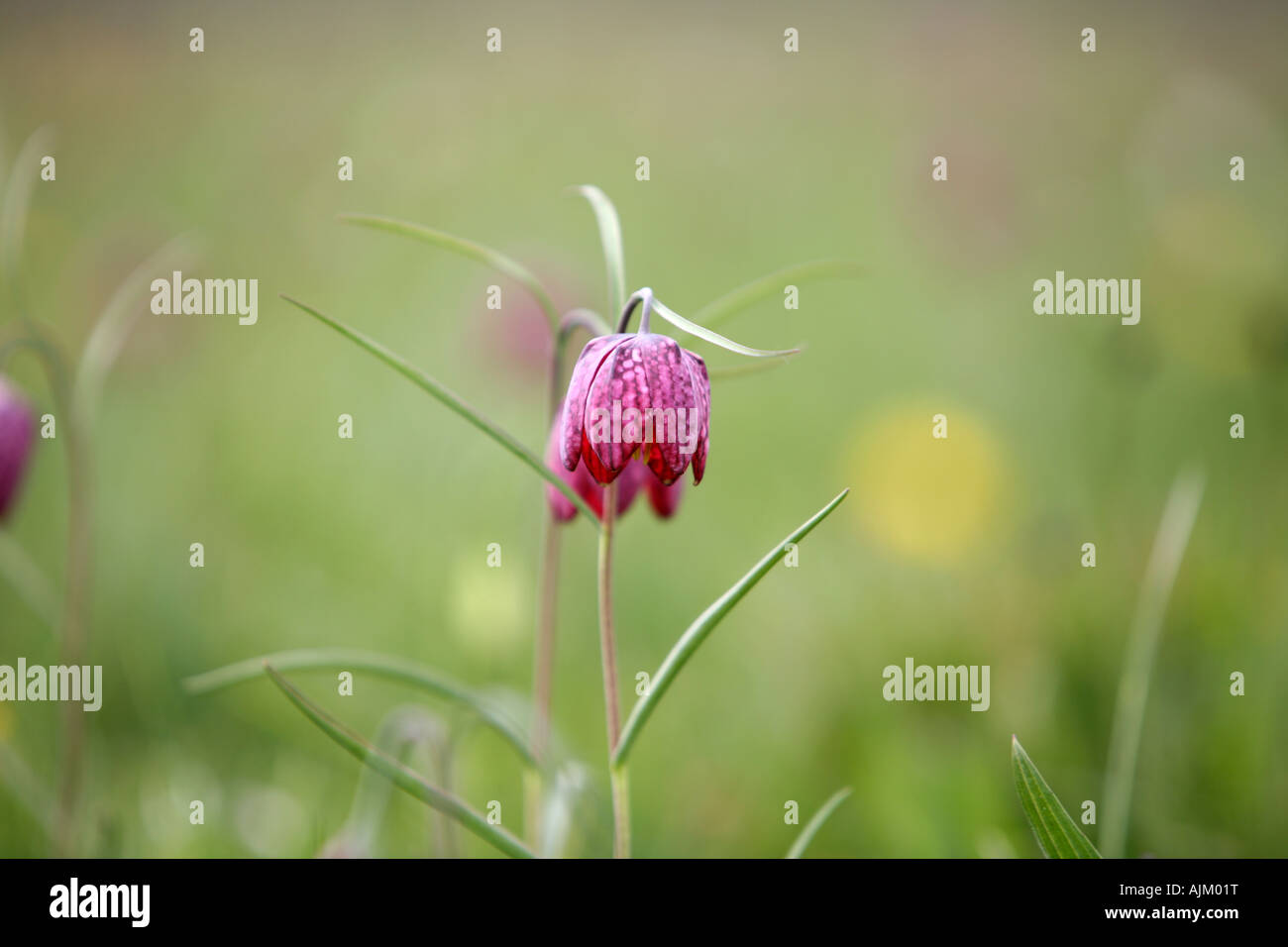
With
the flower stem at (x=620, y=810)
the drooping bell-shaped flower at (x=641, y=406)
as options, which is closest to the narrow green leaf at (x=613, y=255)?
the drooping bell-shaped flower at (x=641, y=406)

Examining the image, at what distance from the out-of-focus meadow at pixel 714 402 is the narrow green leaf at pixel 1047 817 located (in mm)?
473

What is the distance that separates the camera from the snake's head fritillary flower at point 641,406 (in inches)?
31.9

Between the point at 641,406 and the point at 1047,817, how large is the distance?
1.49 ft

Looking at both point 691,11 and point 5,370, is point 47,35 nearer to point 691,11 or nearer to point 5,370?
point 5,370

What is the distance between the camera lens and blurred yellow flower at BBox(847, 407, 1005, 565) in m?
2.21

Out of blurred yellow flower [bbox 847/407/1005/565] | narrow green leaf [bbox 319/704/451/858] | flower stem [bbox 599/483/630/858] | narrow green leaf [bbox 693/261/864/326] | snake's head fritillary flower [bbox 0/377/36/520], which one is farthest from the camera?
blurred yellow flower [bbox 847/407/1005/565]

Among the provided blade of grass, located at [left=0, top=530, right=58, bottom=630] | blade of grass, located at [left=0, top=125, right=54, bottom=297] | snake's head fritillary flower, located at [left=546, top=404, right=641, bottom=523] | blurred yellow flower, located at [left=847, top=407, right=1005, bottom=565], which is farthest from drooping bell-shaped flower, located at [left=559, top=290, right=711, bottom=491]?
blurred yellow flower, located at [left=847, top=407, right=1005, bottom=565]

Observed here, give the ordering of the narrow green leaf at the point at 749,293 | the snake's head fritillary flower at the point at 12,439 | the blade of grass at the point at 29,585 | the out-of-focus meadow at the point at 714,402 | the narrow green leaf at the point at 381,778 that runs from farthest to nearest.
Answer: the out-of-focus meadow at the point at 714,402 → the blade of grass at the point at 29,585 → the snake's head fritillary flower at the point at 12,439 → the narrow green leaf at the point at 381,778 → the narrow green leaf at the point at 749,293

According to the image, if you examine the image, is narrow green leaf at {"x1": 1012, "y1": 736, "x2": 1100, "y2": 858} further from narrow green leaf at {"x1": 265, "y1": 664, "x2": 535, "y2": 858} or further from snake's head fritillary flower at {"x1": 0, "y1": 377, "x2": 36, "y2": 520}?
snake's head fritillary flower at {"x1": 0, "y1": 377, "x2": 36, "y2": 520}

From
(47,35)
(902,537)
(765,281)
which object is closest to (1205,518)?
(902,537)

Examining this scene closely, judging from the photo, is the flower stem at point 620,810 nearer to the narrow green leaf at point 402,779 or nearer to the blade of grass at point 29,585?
the narrow green leaf at point 402,779

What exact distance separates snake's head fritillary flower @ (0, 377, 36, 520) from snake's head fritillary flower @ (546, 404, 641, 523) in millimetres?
684

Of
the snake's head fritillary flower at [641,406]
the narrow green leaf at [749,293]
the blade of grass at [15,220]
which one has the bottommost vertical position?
the snake's head fritillary flower at [641,406]

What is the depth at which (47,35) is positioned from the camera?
11.9ft
